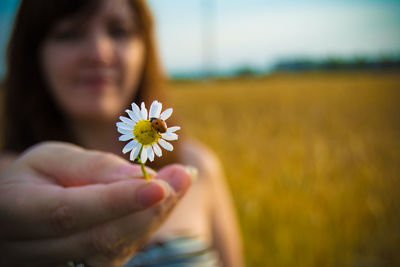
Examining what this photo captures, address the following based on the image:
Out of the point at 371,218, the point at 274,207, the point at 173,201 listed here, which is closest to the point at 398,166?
the point at 371,218

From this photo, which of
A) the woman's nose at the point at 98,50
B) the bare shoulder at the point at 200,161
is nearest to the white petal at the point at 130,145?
the woman's nose at the point at 98,50

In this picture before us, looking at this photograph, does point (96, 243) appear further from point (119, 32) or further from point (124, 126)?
point (119, 32)

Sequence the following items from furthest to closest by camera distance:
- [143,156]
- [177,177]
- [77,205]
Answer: [177,177] → [77,205] → [143,156]

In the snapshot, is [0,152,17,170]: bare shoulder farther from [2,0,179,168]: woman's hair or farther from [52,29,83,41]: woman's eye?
[52,29,83,41]: woman's eye

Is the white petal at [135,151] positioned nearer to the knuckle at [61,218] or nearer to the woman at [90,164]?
the woman at [90,164]

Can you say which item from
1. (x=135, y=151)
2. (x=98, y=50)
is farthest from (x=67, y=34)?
(x=135, y=151)

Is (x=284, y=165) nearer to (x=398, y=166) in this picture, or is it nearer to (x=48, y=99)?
(x=398, y=166)
